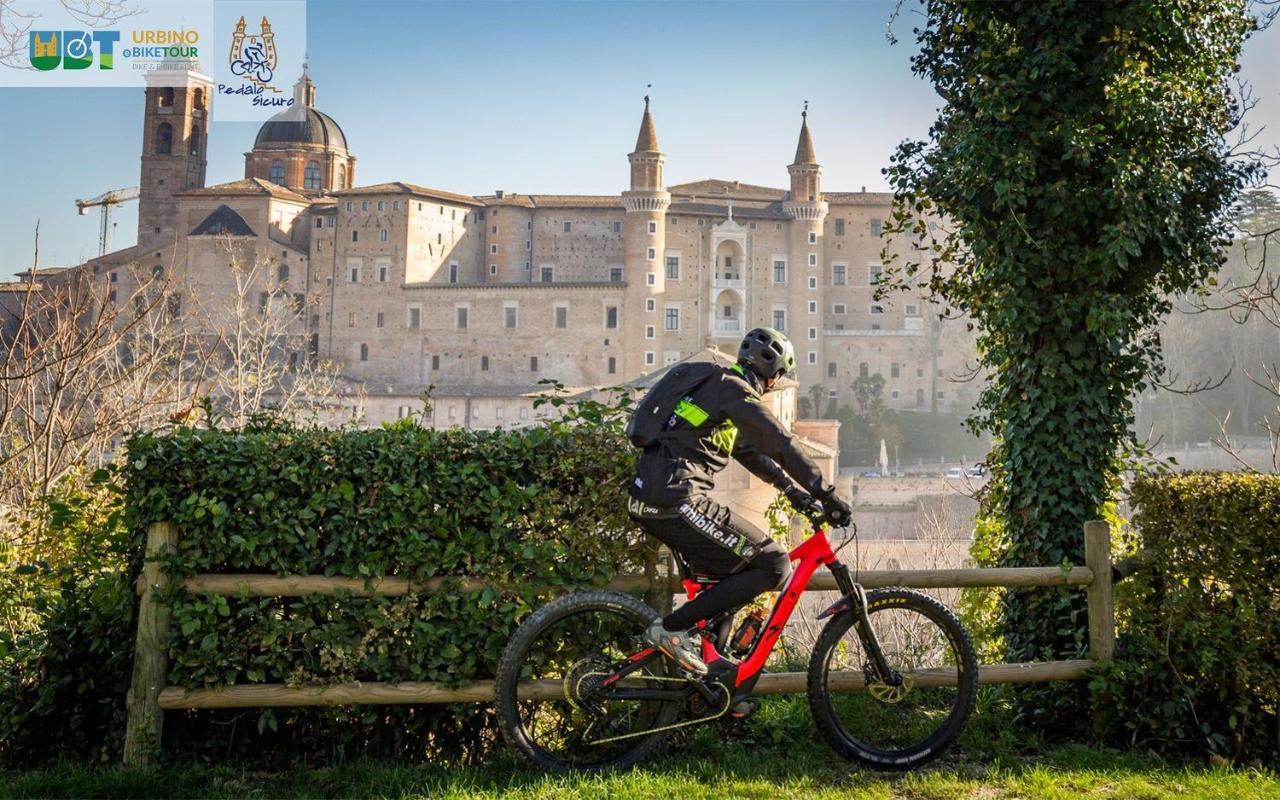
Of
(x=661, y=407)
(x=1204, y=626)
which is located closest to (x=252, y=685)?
(x=661, y=407)

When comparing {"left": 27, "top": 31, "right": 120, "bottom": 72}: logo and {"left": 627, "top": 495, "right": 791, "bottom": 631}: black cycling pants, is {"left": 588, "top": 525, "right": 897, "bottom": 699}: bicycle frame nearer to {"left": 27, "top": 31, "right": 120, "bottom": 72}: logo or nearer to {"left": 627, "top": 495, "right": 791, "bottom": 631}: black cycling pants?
{"left": 627, "top": 495, "right": 791, "bottom": 631}: black cycling pants

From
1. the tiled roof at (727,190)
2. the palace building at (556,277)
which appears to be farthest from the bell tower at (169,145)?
the tiled roof at (727,190)

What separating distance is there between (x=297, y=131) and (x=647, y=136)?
28.3 metres

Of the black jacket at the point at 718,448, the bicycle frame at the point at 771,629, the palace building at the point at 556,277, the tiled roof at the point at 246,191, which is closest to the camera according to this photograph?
the black jacket at the point at 718,448

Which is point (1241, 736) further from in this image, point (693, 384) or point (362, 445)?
point (362, 445)

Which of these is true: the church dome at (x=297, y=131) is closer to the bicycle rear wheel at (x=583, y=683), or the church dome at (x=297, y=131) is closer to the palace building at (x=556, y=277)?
the palace building at (x=556, y=277)

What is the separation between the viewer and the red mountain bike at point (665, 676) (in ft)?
13.4

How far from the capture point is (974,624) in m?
6.04

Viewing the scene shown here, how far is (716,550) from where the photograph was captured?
4031 mm

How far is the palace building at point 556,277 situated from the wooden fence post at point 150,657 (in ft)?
193

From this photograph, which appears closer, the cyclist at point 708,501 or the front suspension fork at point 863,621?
the cyclist at point 708,501

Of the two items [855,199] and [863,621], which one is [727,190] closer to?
[855,199]

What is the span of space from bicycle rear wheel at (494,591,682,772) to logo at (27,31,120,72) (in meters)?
14.0

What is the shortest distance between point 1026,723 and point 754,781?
5.41ft
